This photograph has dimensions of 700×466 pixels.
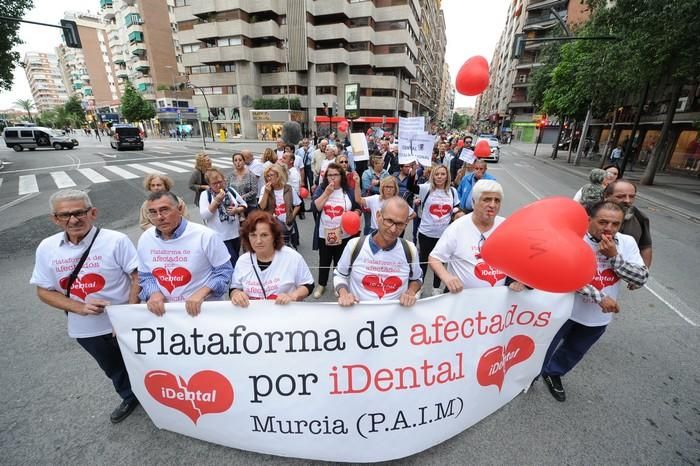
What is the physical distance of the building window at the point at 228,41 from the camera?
39709 millimetres

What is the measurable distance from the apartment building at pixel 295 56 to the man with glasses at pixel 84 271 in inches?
1587

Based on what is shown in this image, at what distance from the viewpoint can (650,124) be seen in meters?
20.1

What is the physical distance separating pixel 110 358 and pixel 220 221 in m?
2.16

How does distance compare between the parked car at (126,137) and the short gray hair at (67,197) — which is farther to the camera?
the parked car at (126,137)

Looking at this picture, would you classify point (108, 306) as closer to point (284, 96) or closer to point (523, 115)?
point (284, 96)

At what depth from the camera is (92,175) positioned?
44.4 feet

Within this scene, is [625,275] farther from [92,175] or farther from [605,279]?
[92,175]

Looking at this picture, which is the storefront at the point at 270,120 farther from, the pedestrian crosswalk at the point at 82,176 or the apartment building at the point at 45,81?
the apartment building at the point at 45,81

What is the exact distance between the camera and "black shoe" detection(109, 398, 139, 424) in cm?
246

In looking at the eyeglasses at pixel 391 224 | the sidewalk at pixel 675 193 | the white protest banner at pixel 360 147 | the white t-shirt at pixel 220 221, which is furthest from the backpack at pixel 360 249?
the sidewalk at pixel 675 193

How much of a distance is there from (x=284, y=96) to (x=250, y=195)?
4146 cm

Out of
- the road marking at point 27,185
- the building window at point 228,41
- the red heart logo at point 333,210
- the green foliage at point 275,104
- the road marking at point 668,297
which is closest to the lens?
the road marking at point 668,297

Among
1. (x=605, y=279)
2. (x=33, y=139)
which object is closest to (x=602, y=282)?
(x=605, y=279)

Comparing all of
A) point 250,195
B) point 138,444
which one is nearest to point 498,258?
point 138,444
